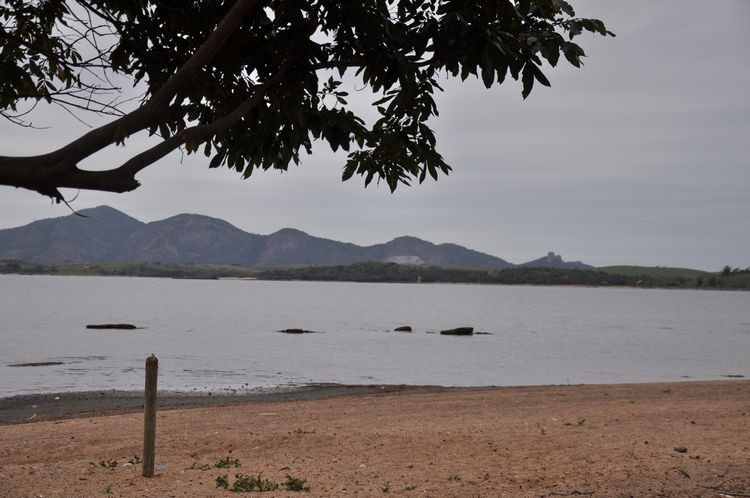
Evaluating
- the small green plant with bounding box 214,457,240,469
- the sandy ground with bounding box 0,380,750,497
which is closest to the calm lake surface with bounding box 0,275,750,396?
the sandy ground with bounding box 0,380,750,497

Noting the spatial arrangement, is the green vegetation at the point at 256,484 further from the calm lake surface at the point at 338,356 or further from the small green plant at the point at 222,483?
the calm lake surface at the point at 338,356

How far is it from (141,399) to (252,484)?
19329 millimetres

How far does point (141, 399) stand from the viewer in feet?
90.7

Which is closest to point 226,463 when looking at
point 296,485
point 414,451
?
point 296,485

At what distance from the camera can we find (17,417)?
74.9 ft

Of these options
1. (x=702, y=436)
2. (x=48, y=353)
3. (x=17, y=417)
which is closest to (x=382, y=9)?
(x=702, y=436)

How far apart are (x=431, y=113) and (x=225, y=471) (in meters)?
6.76

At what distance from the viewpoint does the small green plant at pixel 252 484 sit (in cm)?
964

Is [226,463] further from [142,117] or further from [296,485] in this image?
[142,117]

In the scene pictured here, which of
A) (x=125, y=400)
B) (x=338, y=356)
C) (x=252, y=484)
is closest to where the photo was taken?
(x=252, y=484)

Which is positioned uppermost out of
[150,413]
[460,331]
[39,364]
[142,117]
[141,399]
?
[142,117]

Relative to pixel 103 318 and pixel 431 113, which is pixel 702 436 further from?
pixel 103 318

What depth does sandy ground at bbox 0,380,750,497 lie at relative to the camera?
9.91 meters

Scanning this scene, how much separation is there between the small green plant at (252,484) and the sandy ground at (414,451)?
250 mm
